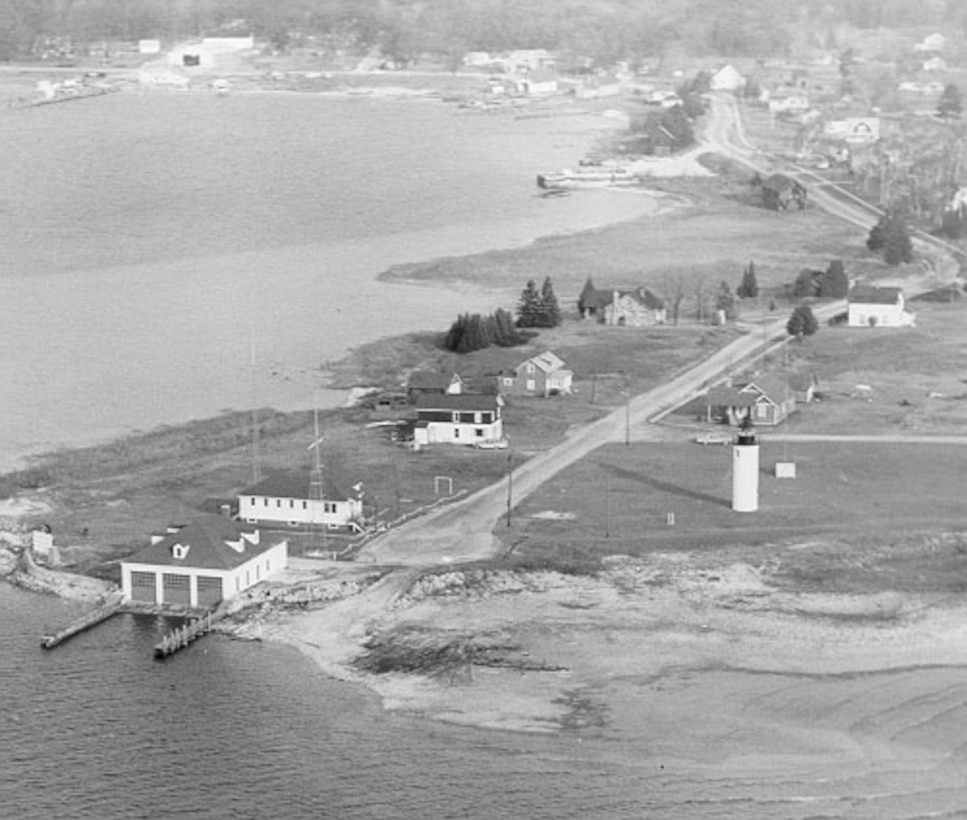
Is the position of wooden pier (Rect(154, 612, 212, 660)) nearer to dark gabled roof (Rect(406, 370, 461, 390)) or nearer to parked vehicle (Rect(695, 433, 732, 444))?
parked vehicle (Rect(695, 433, 732, 444))

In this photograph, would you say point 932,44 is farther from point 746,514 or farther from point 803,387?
point 746,514

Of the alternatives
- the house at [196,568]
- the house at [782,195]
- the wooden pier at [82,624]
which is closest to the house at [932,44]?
the house at [782,195]

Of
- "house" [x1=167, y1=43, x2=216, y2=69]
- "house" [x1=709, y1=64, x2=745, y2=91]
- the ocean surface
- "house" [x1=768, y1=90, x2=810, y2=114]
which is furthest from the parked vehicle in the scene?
"house" [x1=167, y1=43, x2=216, y2=69]

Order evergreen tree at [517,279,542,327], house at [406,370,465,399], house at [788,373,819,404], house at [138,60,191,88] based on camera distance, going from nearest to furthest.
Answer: house at [406,370,465,399] < house at [788,373,819,404] < evergreen tree at [517,279,542,327] < house at [138,60,191,88]

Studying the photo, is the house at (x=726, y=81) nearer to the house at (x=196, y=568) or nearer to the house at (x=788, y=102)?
the house at (x=788, y=102)

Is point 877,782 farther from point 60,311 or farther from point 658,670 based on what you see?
point 60,311
